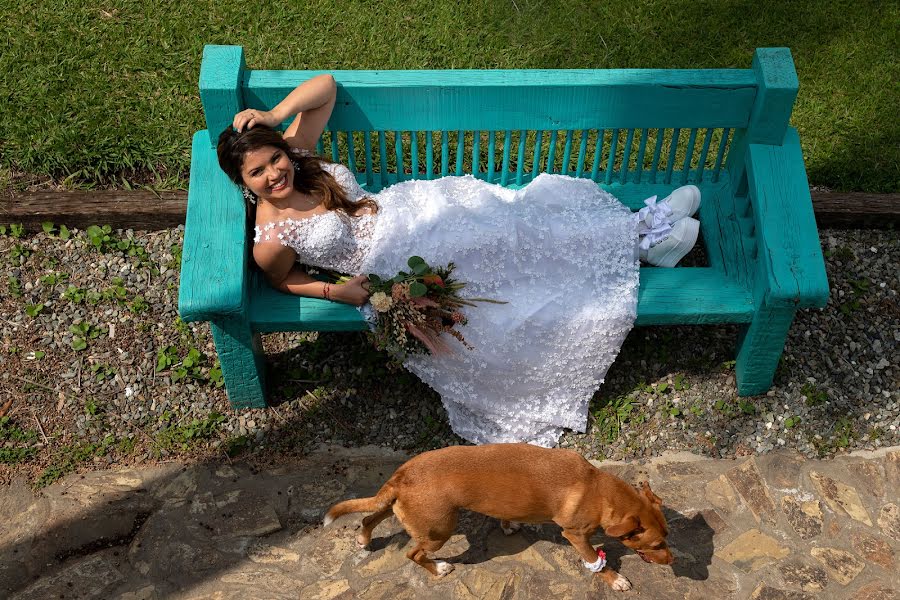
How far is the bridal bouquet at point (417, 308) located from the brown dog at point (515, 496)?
638mm

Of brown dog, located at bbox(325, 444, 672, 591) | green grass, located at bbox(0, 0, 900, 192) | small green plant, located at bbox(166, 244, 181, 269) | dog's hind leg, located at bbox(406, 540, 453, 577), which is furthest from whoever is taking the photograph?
green grass, located at bbox(0, 0, 900, 192)

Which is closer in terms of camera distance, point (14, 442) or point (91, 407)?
point (14, 442)

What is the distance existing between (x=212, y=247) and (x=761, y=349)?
2682 millimetres

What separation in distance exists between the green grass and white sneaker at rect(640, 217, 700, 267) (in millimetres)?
1736

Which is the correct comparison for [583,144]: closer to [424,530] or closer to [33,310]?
[424,530]

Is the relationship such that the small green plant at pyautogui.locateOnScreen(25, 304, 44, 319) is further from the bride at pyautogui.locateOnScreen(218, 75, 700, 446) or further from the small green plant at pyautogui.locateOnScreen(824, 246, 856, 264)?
the small green plant at pyautogui.locateOnScreen(824, 246, 856, 264)

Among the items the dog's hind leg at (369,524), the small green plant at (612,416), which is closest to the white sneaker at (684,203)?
the small green plant at (612,416)

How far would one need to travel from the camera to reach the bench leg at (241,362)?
4.16 meters

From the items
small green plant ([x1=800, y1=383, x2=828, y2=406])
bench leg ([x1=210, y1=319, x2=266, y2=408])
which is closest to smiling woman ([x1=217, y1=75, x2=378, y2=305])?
bench leg ([x1=210, y1=319, x2=266, y2=408])

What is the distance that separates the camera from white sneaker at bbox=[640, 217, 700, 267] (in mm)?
4395

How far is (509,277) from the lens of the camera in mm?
4254

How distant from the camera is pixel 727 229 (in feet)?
14.9

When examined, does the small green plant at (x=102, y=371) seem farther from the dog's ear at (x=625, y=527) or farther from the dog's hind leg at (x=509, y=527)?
the dog's ear at (x=625, y=527)

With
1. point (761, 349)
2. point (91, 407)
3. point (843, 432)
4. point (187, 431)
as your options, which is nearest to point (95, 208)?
point (91, 407)
